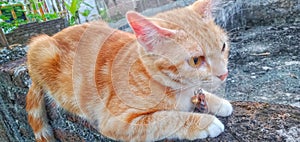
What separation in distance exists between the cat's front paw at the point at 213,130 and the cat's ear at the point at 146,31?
11.1 inches

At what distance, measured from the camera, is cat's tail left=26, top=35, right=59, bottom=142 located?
1.12 m

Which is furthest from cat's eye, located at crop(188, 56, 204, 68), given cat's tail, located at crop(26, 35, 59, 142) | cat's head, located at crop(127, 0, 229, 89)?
cat's tail, located at crop(26, 35, 59, 142)

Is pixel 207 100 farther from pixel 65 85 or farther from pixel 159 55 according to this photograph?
pixel 65 85

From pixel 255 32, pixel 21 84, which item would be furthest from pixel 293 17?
pixel 21 84

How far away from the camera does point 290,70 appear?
0.98 m

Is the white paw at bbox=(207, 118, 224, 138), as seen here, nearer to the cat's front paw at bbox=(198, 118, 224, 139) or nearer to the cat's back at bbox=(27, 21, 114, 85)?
the cat's front paw at bbox=(198, 118, 224, 139)

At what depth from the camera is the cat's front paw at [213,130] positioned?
667mm

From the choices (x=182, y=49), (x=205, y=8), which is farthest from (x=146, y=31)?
(x=205, y=8)

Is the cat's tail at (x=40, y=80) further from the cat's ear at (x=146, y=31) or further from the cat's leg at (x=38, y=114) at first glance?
the cat's ear at (x=146, y=31)

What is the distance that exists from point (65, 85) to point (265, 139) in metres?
0.82

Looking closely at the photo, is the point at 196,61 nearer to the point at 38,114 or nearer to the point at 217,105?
the point at 217,105

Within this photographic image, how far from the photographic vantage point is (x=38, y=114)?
1164 millimetres

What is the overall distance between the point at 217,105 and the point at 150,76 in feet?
0.81

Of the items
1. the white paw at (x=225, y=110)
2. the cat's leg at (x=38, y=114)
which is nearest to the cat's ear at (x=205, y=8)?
the white paw at (x=225, y=110)
